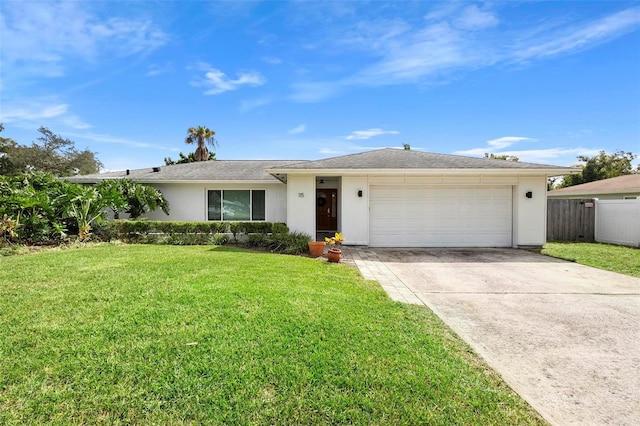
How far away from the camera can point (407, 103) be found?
16156mm

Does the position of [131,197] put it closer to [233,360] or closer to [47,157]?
[233,360]

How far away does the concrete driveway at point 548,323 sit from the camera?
9.05ft

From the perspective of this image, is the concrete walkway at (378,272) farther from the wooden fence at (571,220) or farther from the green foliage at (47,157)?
the green foliage at (47,157)

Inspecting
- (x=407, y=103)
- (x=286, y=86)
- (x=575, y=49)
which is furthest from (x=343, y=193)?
(x=575, y=49)

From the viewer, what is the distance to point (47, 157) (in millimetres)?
33219

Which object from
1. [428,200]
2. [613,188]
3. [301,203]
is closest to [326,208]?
[301,203]

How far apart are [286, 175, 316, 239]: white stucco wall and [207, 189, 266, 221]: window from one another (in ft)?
9.55

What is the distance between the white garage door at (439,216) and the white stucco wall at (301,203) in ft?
7.40

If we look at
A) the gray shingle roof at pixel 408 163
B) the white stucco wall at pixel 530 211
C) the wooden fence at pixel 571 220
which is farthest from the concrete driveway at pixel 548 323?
the wooden fence at pixel 571 220

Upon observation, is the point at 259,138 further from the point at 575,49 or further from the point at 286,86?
the point at 575,49

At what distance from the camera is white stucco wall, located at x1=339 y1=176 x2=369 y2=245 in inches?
448

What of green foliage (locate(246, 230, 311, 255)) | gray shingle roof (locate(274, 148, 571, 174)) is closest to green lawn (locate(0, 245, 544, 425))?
green foliage (locate(246, 230, 311, 255))

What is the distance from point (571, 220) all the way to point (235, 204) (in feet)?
50.9

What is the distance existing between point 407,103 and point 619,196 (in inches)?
498
